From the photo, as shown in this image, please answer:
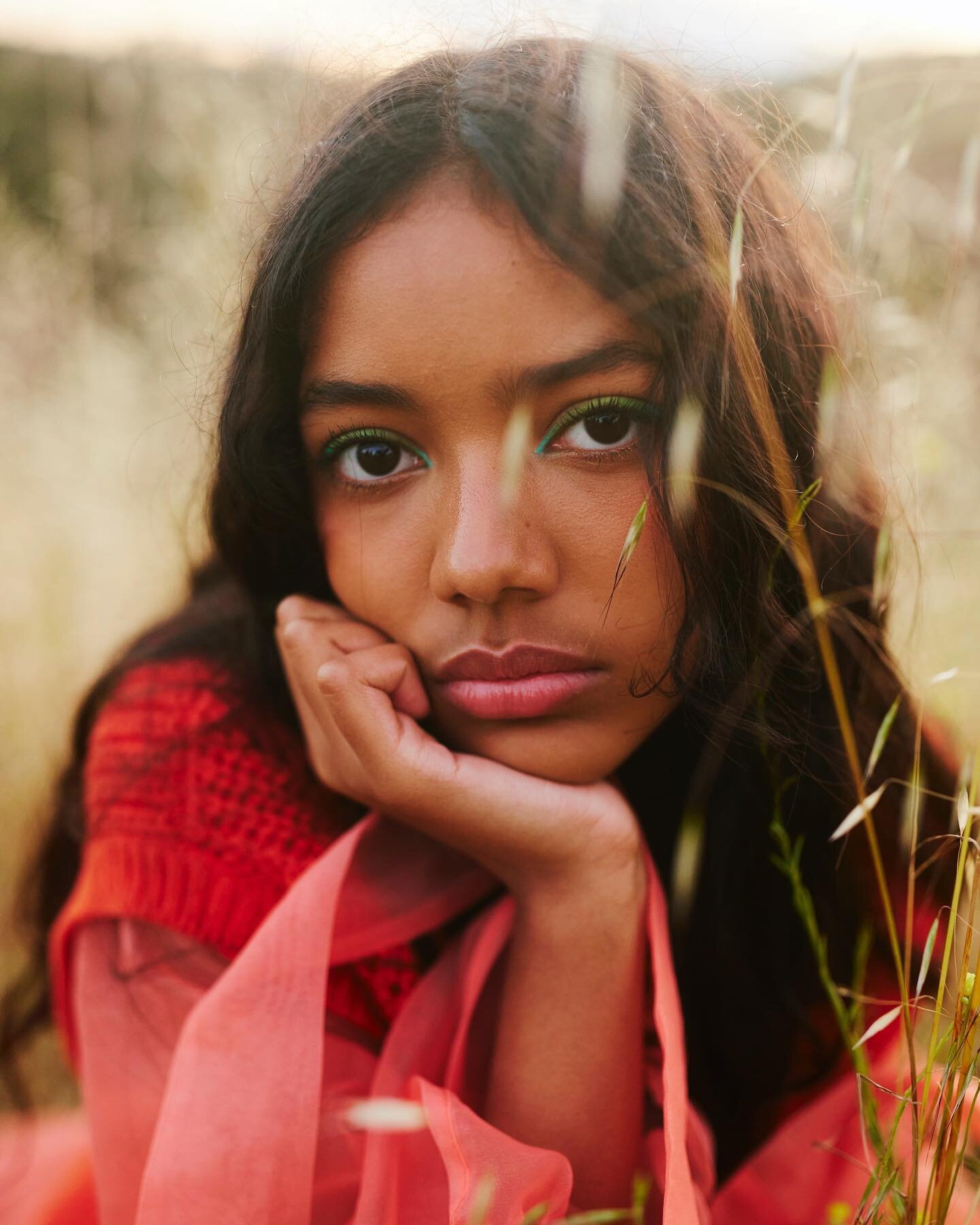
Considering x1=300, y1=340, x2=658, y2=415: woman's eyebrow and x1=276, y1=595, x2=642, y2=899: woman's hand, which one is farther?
x1=276, y1=595, x2=642, y2=899: woman's hand

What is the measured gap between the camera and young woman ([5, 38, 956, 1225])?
0.91 metres

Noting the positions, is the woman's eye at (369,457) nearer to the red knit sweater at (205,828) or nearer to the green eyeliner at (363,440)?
the green eyeliner at (363,440)

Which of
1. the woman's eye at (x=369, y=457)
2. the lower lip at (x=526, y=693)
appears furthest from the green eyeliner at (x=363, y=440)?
the lower lip at (x=526, y=693)

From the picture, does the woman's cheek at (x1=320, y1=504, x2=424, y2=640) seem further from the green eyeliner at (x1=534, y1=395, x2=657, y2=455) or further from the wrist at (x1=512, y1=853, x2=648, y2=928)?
the wrist at (x1=512, y1=853, x2=648, y2=928)

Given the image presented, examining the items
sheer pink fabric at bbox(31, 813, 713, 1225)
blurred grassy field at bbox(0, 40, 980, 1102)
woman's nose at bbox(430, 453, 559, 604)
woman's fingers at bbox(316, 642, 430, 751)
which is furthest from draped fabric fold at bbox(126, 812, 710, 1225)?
blurred grassy field at bbox(0, 40, 980, 1102)

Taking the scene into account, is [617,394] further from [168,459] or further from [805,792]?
[168,459]

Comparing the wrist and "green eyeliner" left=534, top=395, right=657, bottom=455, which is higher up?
"green eyeliner" left=534, top=395, right=657, bottom=455

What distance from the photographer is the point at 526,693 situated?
99 centimetres

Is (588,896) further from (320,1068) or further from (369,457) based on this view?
(369,457)

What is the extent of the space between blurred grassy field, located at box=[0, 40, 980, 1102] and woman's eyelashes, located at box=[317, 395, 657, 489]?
599 millimetres

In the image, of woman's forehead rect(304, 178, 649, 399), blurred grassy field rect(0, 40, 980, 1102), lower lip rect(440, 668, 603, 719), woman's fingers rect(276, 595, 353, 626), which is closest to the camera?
woman's forehead rect(304, 178, 649, 399)

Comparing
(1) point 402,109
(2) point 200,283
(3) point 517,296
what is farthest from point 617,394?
(2) point 200,283

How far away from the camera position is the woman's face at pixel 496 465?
89 cm

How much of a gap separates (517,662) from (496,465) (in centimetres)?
19
